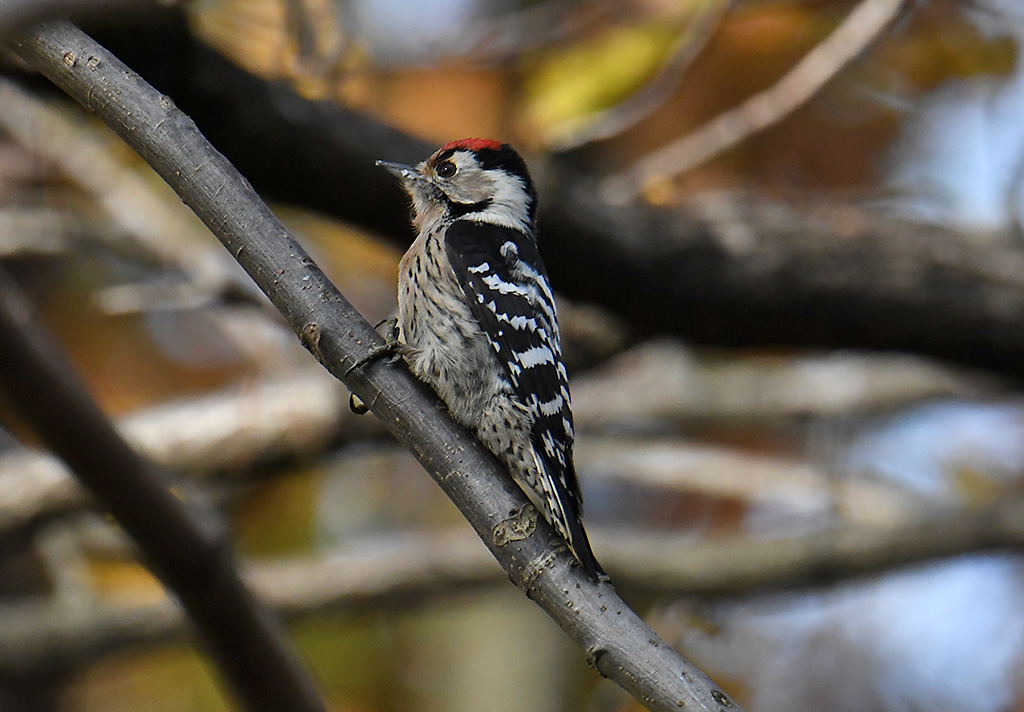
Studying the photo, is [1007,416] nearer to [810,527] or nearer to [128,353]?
[810,527]

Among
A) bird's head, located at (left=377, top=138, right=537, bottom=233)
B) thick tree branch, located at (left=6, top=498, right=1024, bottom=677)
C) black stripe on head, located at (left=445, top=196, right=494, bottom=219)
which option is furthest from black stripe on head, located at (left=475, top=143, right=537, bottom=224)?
thick tree branch, located at (left=6, top=498, right=1024, bottom=677)

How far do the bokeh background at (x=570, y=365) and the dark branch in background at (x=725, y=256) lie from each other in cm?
6

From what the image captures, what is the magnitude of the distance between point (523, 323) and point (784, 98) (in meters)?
2.07

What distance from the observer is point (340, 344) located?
2021 millimetres

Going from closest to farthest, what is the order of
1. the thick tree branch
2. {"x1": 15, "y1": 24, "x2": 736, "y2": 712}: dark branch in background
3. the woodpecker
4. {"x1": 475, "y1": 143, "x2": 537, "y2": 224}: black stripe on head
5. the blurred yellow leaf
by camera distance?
{"x1": 15, "y1": 24, "x2": 736, "y2": 712}: dark branch in background < the woodpecker < {"x1": 475, "y1": 143, "x2": 537, "y2": 224}: black stripe on head < the blurred yellow leaf < the thick tree branch

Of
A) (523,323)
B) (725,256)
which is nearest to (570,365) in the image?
(725,256)

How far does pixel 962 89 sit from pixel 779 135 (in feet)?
4.91

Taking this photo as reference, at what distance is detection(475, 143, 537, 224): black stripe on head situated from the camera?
3.55 metres

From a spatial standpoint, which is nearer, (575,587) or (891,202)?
(575,587)

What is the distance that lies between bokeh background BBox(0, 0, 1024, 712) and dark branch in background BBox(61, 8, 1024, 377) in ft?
0.18

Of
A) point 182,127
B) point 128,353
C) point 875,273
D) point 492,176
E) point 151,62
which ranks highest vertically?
point 128,353

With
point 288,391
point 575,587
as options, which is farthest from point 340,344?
point 288,391

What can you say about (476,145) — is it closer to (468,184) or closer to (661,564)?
(468,184)

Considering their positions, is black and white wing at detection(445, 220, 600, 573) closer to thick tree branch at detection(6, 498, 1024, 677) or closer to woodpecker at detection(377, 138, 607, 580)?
woodpecker at detection(377, 138, 607, 580)
